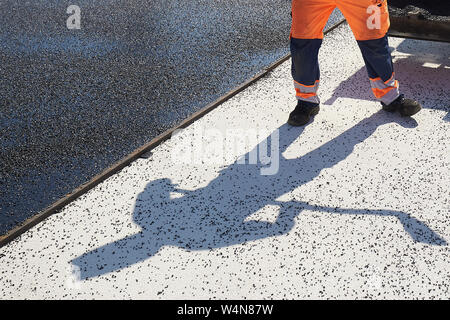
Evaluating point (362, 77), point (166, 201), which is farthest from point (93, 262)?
point (362, 77)

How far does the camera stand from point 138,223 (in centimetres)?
281

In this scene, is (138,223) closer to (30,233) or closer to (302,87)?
(30,233)

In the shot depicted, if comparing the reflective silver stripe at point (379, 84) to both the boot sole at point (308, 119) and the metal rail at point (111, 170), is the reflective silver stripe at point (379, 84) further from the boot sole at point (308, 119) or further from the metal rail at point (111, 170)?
the metal rail at point (111, 170)

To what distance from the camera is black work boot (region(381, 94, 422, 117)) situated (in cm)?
367

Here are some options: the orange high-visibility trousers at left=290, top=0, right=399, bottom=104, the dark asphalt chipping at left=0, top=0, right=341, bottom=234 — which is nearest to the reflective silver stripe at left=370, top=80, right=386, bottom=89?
the orange high-visibility trousers at left=290, top=0, right=399, bottom=104

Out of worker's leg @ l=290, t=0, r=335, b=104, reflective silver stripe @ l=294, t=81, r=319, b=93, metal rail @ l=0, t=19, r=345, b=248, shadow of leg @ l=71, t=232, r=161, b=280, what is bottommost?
shadow of leg @ l=71, t=232, r=161, b=280

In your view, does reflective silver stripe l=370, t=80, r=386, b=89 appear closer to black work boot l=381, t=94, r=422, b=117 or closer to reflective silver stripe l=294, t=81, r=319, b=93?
black work boot l=381, t=94, r=422, b=117

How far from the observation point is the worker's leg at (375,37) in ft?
10.9

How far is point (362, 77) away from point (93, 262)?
285 cm

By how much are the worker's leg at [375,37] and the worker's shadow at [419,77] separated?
401mm

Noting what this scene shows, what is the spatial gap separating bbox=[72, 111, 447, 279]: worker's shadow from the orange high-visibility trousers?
0.52m

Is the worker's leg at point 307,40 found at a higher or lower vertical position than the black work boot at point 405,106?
higher

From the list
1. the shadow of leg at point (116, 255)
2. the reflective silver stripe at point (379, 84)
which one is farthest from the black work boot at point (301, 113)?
the shadow of leg at point (116, 255)

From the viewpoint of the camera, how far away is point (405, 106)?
3682 millimetres
